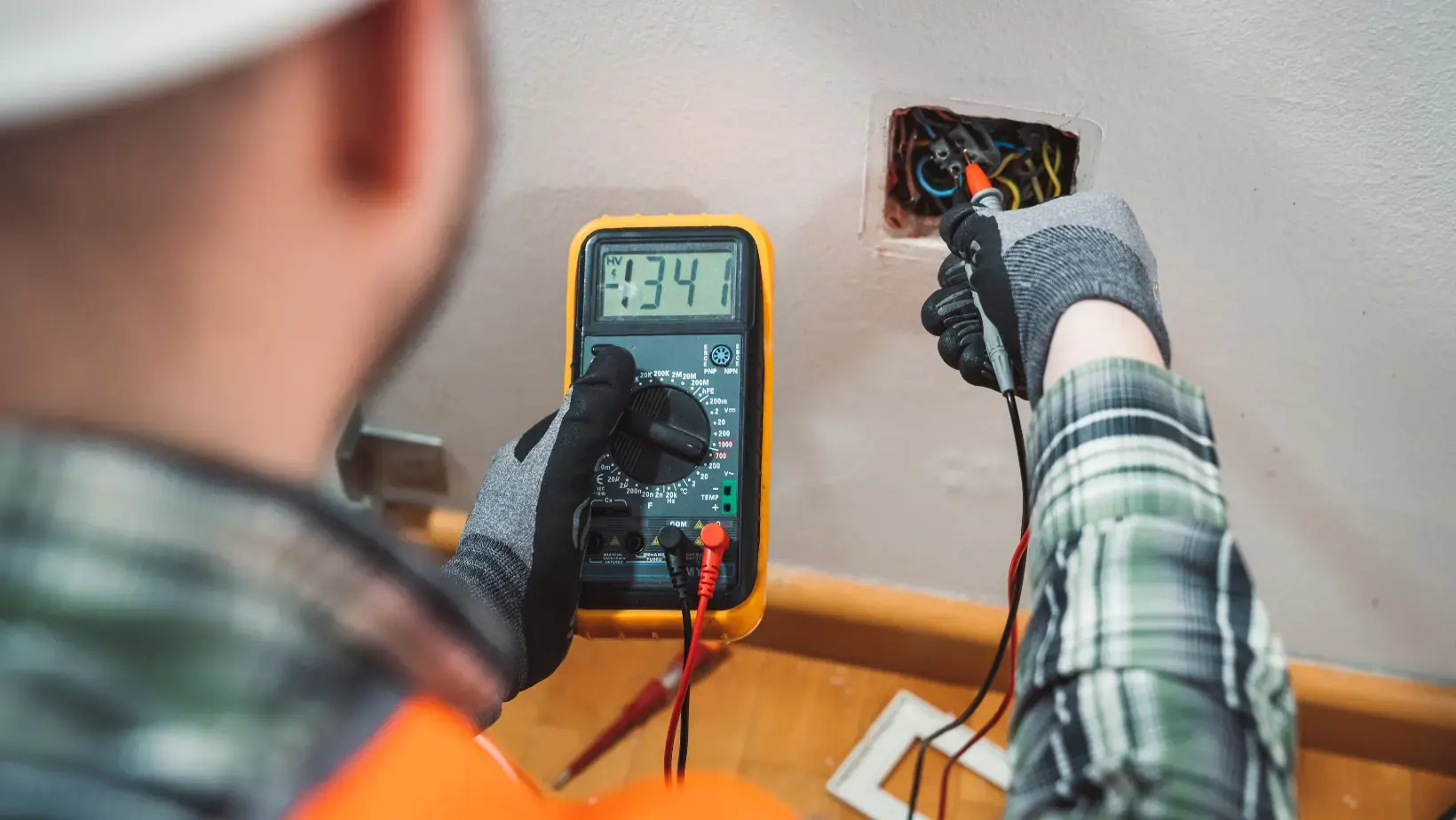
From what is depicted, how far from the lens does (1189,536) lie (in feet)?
1.58

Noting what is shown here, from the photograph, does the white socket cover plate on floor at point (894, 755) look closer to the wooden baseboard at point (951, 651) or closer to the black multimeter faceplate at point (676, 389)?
the wooden baseboard at point (951, 651)

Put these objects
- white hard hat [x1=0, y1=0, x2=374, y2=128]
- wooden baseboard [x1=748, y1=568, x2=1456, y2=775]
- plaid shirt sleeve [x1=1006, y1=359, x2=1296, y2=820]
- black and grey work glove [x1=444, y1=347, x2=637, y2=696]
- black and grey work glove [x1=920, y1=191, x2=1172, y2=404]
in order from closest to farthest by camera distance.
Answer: white hard hat [x1=0, y1=0, x2=374, y2=128], plaid shirt sleeve [x1=1006, y1=359, x2=1296, y2=820], black and grey work glove [x1=920, y1=191, x2=1172, y2=404], black and grey work glove [x1=444, y1=347, x2=637, y2=696], wooden baseboard [x1=748, y1=568, x2=1456, y2=775]

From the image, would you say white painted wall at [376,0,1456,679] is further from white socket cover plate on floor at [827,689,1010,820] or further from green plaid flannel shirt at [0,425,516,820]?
green plaid flannel shirt at [0,425,516,820]

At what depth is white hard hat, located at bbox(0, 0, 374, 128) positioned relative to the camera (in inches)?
7.7

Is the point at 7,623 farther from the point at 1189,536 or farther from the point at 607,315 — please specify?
the point at 607,315

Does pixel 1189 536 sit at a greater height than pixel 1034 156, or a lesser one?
lesser

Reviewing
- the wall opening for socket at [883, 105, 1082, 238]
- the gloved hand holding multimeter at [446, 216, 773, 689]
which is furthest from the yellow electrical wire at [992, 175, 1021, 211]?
the gloved hand holding multimeter at [446, 216, 773, 689]

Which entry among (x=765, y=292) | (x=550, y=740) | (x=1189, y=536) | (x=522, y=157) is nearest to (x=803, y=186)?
(x=765, y=292)

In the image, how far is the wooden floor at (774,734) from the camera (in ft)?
3.78

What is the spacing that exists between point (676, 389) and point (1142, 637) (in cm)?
38

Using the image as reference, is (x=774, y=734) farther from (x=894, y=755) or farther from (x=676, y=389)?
(x=676, y=389)

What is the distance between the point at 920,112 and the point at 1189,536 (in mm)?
364

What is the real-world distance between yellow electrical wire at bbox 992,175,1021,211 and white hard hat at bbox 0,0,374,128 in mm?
594

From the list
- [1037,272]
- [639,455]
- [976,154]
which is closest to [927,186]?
[976,154]
